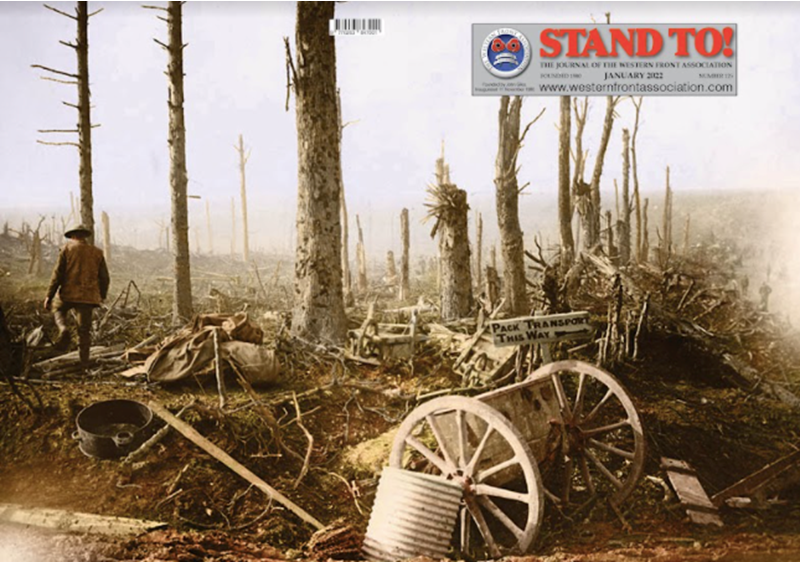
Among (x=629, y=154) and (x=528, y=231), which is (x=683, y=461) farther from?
(x=528, y=231)

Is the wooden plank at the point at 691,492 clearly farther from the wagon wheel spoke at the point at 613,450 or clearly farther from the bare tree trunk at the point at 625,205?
the bare tree trunk at the point at 625,205

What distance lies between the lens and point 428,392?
4094mm

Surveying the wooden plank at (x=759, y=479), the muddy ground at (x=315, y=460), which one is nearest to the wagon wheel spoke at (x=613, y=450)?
the muddy ground at (x=315, y=460)

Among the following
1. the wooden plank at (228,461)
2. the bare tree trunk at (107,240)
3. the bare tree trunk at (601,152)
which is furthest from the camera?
the bare tree trunk at (107,240)

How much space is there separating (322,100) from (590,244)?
20.5ft

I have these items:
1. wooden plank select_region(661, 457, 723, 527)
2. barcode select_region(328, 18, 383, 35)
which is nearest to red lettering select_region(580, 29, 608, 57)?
barcode select_region(328, 18, 383, 35)

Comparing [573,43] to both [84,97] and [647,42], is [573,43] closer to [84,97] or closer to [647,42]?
[647,42]

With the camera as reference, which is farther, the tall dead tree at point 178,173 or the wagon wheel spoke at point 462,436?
the tall dead tree at point 178,173

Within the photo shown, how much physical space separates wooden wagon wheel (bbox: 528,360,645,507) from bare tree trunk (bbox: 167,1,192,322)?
4.11 metres

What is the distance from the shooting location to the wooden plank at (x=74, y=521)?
8.38ft

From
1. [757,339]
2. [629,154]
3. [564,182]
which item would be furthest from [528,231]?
[757,339]

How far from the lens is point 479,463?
271cm

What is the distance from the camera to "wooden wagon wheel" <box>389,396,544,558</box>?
2.46m

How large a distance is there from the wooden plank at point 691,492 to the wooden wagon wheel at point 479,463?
1.11m
